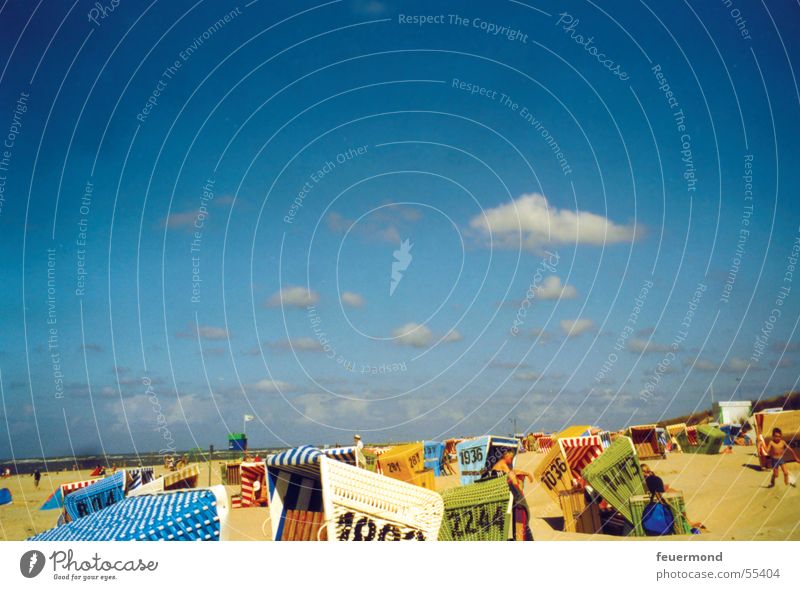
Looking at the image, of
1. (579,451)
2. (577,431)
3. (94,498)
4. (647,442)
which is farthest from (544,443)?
(94,498)

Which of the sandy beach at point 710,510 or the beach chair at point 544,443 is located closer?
the sandy beach at point 710,510

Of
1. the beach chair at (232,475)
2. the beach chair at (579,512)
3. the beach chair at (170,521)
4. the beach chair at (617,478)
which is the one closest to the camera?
the beach chair at (170,521)

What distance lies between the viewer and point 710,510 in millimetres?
14516

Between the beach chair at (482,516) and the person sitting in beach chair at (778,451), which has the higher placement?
the beach chair at (482,516)

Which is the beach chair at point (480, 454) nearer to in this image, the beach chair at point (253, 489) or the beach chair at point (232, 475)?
the beach chair at point (253, 489)

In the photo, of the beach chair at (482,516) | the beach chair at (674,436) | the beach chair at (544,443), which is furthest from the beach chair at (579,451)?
the beach chair at (544,443)

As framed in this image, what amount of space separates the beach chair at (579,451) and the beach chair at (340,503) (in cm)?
705

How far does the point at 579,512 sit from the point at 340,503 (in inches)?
311

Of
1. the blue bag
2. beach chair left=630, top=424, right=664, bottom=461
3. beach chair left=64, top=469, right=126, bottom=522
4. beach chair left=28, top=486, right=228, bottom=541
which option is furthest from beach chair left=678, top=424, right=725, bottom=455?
beach chair left=28, top=486, right=228, bottom=541

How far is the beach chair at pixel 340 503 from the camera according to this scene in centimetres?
763
